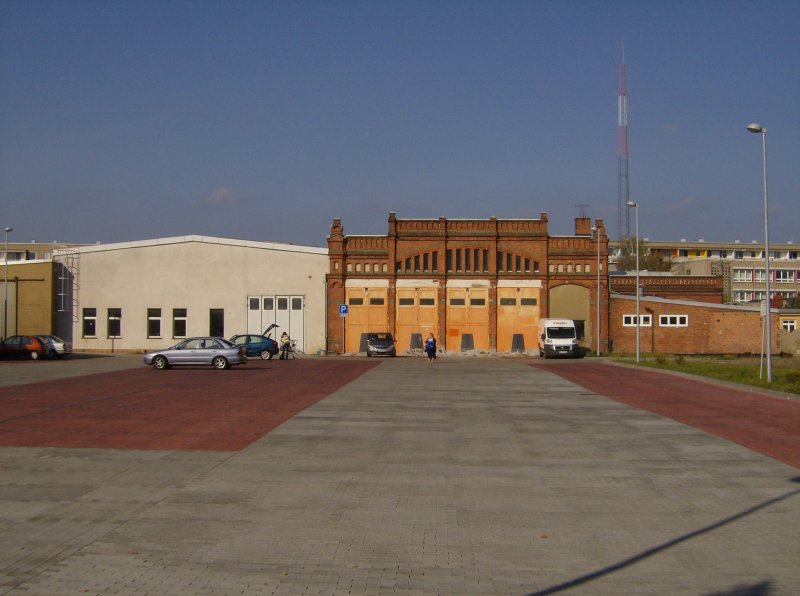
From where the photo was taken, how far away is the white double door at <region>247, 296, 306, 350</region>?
59.9 m

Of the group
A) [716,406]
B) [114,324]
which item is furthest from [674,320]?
[114,324]

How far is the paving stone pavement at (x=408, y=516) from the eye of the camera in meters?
7.22

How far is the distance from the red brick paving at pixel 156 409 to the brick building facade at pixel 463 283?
26.6 metres

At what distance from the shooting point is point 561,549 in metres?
8.19

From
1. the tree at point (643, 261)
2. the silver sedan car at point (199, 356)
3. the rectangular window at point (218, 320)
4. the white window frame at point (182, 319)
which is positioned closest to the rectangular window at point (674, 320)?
the rectangular window at point (218, 320)

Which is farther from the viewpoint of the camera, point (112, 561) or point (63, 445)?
point (63, 445)

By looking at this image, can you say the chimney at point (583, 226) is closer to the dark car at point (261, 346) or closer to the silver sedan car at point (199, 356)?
the dark car at point (261, 346)

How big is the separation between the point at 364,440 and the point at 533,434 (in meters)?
3.46

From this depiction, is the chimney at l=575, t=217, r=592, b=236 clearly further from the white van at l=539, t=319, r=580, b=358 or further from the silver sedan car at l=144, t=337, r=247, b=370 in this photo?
the silver sedan car at l=144, t=337, r=247, b=370

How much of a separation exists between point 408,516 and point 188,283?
5335 centimetres

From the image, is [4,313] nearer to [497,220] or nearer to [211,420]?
[497,220]

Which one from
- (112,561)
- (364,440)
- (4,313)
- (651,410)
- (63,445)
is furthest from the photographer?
(4,313)

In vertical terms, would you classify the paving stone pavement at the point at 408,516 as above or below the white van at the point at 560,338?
below

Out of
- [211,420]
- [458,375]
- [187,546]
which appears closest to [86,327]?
[458,375]
